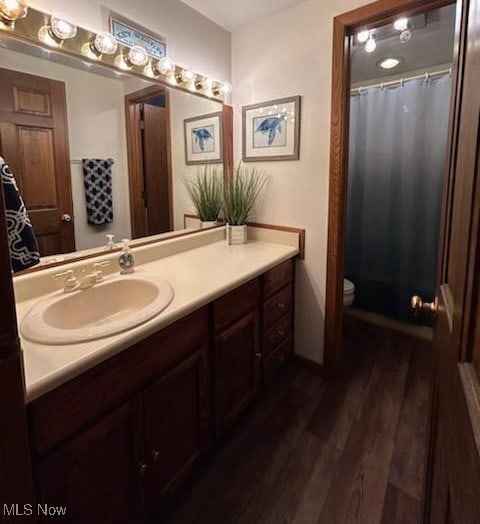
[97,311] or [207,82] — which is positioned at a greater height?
[207,82]

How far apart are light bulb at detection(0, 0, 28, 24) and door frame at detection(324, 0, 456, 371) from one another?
1367 mm

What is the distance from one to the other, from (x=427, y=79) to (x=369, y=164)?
0.65 meters

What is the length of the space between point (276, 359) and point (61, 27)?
1838 millimetres

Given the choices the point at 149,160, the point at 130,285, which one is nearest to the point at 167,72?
the point at 149,160

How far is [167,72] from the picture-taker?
1710 millimetres

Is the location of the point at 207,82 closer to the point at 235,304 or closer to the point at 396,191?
the point at 235,304

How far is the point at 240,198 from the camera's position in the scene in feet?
6.84

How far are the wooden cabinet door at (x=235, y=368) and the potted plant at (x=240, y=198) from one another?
25.0 inches

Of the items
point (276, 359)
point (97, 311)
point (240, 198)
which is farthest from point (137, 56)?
point (276, 359)

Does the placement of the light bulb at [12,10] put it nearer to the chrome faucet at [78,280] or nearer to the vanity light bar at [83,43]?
the vanity light bar at [83,43]

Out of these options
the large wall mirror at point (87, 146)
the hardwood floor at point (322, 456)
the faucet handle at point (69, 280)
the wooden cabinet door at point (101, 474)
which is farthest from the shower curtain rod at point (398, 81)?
the wooden cabinet door at point (101, 474)

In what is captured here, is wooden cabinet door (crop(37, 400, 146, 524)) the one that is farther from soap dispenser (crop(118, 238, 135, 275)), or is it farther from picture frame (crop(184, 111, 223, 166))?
picture frame (crop(184, 111, 223, 166))

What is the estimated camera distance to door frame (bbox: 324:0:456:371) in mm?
1544

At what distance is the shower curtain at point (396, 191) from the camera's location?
233 cm
